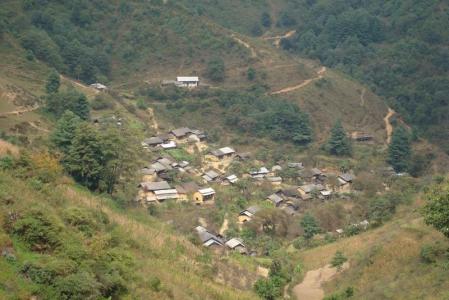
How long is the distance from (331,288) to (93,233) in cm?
1156

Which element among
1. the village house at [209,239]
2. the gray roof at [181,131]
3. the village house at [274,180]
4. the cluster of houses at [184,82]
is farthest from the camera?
the cluster of houses at [184,82]

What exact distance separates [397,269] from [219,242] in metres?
13.0

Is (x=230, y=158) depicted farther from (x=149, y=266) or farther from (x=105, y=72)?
(x=149, y=266)

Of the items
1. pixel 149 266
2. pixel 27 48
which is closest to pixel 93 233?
pixel 149 266

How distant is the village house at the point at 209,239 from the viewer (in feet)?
105

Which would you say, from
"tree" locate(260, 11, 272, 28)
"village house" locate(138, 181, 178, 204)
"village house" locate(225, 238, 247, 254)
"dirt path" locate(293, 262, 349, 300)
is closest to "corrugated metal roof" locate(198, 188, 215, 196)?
"village house" locate(138, 181, 178, 204)

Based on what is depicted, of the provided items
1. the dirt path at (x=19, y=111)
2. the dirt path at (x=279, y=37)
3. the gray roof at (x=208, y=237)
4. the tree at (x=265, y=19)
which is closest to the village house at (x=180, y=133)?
the dirt path at (x=19, y=111)

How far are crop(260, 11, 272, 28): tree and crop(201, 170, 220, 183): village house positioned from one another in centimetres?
5138

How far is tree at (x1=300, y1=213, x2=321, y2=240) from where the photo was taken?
1421 inches

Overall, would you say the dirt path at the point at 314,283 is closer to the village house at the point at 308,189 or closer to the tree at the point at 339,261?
the tree at the point at 339,261

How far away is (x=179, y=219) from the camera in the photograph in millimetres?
35719

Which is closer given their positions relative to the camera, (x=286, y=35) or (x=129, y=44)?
(x=129, y=44)

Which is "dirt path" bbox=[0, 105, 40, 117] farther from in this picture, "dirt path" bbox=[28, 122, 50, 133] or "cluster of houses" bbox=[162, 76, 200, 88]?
"cluster of houses" bbox=[162, 76, 200, 88]

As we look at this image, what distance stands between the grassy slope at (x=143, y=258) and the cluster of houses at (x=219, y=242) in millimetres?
8196
